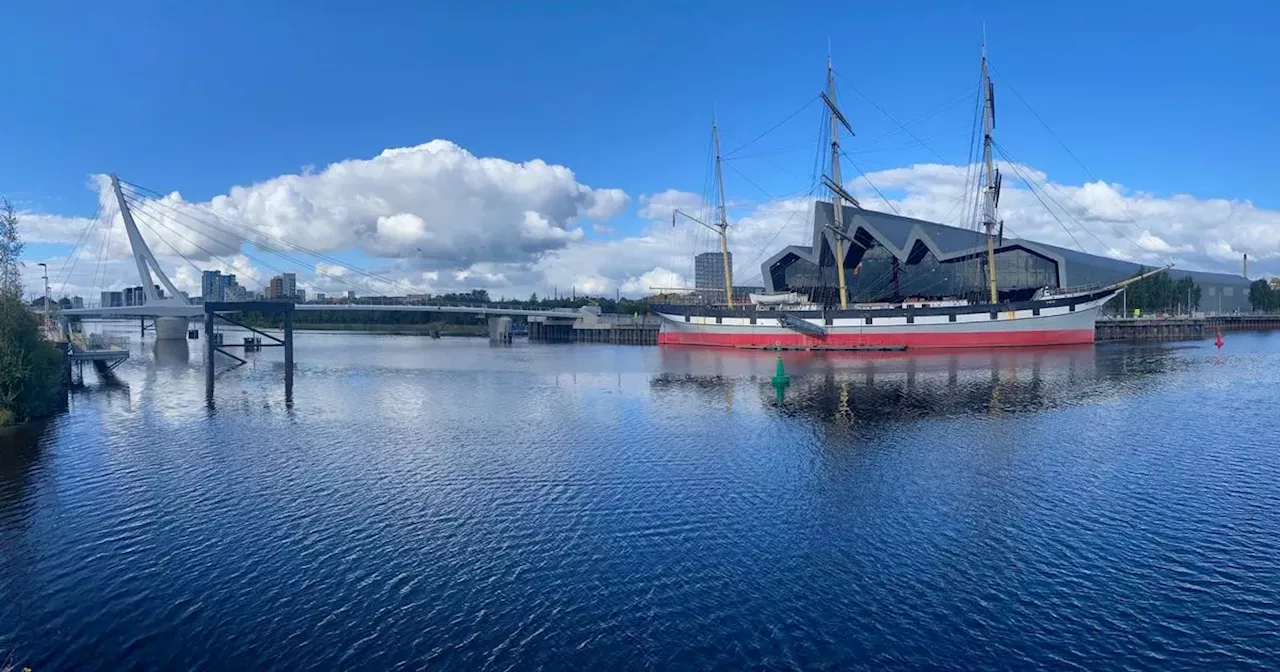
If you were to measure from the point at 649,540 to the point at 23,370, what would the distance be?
22.9 meters

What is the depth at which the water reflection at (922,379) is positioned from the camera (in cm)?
2516

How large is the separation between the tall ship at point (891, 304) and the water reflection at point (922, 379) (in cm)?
287

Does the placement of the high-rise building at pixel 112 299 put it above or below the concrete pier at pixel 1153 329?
above

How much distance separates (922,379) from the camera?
3450cm

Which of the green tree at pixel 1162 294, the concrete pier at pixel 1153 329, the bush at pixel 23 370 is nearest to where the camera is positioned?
the bush at pixel 23 370

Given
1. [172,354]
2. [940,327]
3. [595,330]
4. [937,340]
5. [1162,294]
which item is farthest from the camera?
[595,330]

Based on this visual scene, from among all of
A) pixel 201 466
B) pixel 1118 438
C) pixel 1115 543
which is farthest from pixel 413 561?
pixel 1118 438

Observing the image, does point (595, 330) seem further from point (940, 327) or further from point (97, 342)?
point (97, 342)

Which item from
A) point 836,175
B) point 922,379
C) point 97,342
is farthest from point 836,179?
point 97,342

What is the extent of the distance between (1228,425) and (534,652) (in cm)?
2124

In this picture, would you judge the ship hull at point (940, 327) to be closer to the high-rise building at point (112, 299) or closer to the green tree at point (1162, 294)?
the green tree at point (1162, 294)

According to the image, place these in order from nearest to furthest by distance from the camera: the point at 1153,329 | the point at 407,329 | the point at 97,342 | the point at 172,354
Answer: the point at 97,342
the point at 172,354
the point at 1153,329
the point at 407,329

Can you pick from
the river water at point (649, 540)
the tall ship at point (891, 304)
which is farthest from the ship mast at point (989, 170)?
the river water at point (649, 540)

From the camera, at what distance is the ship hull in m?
55.6
